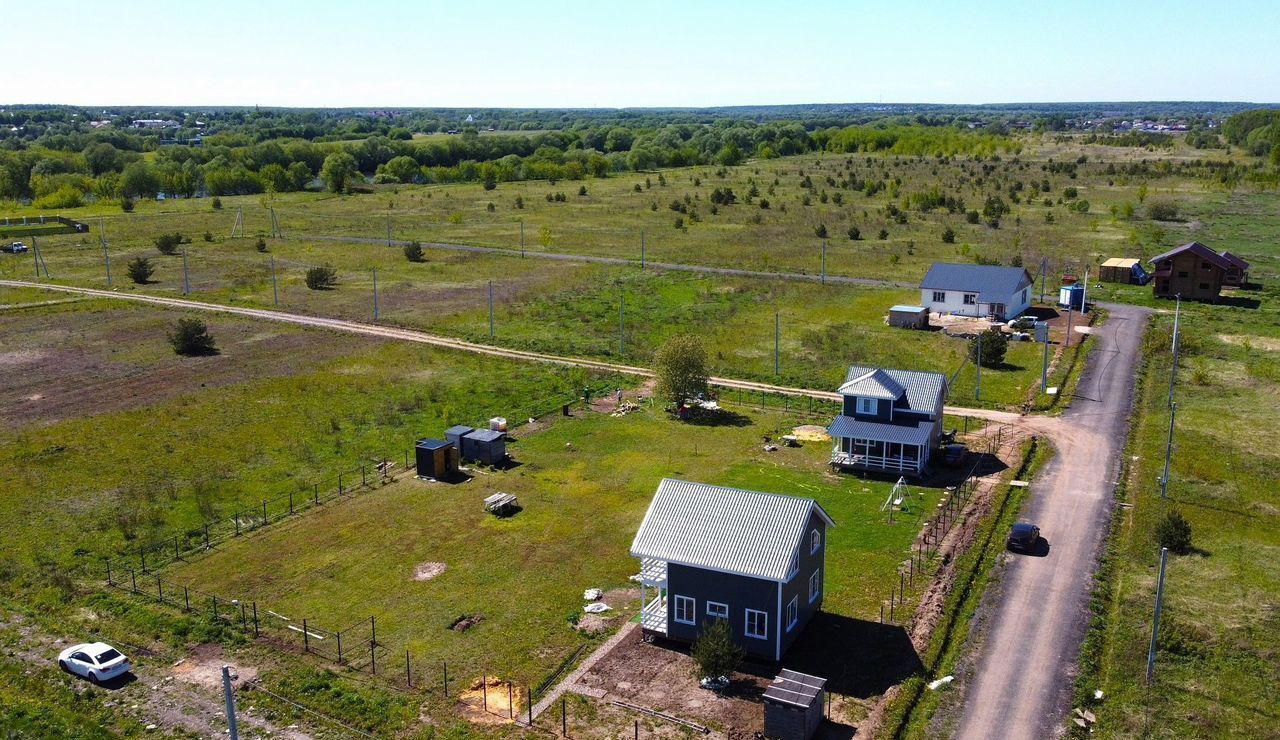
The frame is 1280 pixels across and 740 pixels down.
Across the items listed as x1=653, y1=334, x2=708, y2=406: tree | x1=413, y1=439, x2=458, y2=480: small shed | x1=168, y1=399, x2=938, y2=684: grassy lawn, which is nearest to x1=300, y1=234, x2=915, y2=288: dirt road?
x1=653, y1=334, x2=708, y2=406: tree

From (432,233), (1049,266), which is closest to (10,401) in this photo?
(432,233)

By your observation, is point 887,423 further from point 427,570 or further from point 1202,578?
point 427,570

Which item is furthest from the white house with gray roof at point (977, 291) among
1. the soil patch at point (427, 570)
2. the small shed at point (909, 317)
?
the soil patch at point (427, 570)

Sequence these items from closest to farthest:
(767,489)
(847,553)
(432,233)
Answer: (847,553)
(767,489)
(432,233)

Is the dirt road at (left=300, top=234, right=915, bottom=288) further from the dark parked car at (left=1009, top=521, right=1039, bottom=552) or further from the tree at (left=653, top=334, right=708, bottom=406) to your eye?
the dark parked car at (left=1009, top=521, right=1039, bottom=552)

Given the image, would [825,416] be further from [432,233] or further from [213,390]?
[432,233]

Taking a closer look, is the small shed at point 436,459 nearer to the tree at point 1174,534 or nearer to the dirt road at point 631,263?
the tree at point 1174,534

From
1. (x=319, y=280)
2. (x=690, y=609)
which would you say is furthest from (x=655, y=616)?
(x=319, y=280)
